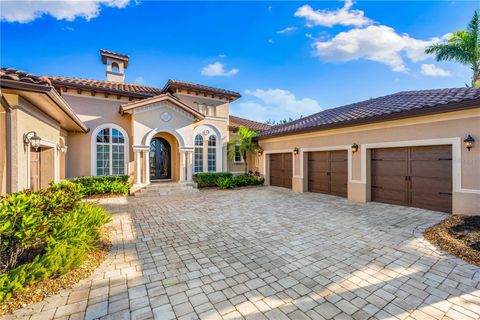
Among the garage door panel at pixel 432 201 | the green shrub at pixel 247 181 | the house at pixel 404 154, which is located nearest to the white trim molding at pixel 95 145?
the green shrub at pixel 247 181

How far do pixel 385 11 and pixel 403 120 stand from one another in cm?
580

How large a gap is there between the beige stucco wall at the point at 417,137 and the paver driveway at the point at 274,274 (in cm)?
116

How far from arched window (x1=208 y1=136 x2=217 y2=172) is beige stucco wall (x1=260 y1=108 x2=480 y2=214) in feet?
21.8

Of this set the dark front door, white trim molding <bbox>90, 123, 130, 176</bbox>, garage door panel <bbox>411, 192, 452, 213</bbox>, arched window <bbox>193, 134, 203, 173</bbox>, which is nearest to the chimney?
white trim molding <bbox>90, 123, 130, 176</bbox>

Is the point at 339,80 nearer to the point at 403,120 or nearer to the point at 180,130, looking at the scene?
the point at 403,120

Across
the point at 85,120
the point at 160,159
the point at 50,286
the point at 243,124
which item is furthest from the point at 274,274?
the point at 243,124

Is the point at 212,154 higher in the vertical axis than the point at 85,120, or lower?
lower

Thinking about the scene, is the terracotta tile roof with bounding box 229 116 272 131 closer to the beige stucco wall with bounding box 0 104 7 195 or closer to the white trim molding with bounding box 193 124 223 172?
the white trim molding with bounding box 193 124 223 172

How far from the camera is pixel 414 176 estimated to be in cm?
773

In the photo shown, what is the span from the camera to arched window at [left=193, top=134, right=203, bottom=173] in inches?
602

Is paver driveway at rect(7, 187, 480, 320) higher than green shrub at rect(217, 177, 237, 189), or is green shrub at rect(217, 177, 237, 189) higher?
green shrub at rect(217, 177, 237, 189)

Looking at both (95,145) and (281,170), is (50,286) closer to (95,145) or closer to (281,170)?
(95,145)

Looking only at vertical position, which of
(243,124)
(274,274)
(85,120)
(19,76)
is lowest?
(274,274)

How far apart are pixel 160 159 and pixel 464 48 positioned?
2361 centimetres
